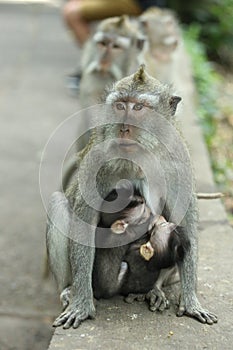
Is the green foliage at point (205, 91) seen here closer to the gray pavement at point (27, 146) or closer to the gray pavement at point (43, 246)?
the gray pavement at point (43, 246)

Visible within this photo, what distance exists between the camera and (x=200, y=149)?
728 cm

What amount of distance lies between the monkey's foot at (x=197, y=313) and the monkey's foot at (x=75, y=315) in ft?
1.62

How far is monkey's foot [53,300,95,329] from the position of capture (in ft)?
13.2

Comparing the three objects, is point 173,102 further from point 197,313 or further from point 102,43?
point 102,43

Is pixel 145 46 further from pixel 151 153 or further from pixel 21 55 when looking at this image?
pixel 21 55

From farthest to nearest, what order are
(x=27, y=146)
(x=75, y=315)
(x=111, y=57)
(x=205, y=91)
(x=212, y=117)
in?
(x=205, y=91) < (x=212, y=117) < (x=27, y=146) < (x=111, y=57) < (x=75, y=315)

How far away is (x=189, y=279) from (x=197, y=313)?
0.19 meters

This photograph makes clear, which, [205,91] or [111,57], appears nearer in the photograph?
[111,57]

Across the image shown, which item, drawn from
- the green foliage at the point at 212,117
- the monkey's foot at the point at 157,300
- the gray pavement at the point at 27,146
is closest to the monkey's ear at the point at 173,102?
the monkey's foot at the point at 157,300

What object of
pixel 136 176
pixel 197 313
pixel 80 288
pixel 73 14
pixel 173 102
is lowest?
pixel 197 313

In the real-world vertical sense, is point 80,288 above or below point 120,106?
below

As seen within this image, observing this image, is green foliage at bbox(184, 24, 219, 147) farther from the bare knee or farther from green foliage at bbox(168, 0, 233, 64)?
the bare knee

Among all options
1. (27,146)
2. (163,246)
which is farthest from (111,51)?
(163,246)

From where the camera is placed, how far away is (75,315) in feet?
13.3
